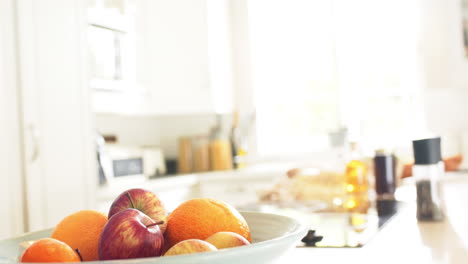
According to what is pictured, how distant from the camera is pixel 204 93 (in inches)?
143

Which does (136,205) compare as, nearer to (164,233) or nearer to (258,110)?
(164,233)

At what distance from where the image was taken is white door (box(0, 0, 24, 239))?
7.30 feet

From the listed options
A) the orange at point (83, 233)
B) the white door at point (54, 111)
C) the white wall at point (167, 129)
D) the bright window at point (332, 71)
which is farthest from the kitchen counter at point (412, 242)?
the white wall at point (167, 129)

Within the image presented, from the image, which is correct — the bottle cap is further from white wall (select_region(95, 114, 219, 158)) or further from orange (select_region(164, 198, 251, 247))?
white wall (select_region(95, 114, 219, 158))

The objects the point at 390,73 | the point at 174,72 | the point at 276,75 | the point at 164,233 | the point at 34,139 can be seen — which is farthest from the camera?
the point at 276,75

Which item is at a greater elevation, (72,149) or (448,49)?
(448,49)

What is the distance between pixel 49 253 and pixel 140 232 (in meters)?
0.10

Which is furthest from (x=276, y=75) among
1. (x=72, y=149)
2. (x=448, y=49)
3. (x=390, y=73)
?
(x=72, y=149)

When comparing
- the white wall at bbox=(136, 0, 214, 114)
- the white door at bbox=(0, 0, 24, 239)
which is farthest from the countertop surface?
the white wall at bbox=(136, 0, 214, 114)

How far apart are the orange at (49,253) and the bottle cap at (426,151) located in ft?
3.12

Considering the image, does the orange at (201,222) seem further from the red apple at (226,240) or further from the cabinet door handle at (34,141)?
the cabinet door handle at (34,141)

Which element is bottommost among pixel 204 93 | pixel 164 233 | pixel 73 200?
pixel 73 200

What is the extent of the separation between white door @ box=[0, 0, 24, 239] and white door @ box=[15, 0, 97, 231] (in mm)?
34

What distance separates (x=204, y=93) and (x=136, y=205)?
2.96m
